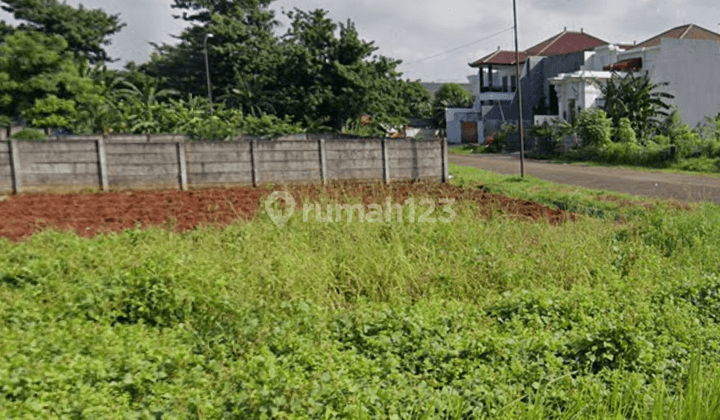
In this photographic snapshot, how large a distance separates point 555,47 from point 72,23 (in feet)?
129

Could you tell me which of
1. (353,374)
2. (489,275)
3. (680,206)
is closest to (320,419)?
(353,374)

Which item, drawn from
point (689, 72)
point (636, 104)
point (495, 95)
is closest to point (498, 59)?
point (495, 95)

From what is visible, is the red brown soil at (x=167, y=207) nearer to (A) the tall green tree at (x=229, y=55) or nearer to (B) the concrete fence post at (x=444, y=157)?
(B) the concrete fence post at (x=444, y=157)

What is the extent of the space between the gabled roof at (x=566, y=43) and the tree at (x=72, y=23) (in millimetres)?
35709

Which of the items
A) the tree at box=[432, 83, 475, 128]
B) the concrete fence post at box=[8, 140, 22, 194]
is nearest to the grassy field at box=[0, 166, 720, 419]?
the concrete fence post at box=[8, 140, 22, 194]

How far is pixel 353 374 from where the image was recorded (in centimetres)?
331

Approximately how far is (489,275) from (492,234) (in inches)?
63.2

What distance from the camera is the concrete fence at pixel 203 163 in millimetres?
12257

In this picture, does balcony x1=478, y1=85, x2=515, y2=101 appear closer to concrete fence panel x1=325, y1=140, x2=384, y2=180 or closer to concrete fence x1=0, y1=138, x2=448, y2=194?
concrete fence x1=0, y1=138, x2=448, y2=194

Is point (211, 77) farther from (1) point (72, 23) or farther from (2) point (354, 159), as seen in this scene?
(2) point (354, 159)

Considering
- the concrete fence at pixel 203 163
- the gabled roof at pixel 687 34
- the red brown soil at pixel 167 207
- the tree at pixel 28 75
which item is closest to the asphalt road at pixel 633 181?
the red brown soil at pixel 167 207

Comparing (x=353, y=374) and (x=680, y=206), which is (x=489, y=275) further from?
(x=680, y=206)

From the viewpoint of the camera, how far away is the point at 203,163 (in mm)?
13570

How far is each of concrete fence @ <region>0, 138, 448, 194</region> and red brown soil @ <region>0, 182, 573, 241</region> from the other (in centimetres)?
61
